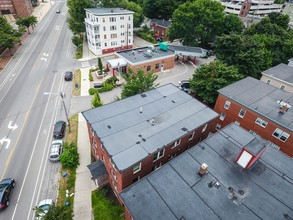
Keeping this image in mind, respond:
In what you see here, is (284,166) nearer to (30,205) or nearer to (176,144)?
(176,144)

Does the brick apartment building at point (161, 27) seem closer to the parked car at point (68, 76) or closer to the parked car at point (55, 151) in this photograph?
the parked car at point (68, 76)

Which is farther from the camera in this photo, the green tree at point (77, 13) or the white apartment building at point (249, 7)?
the white apartment building at point (249, 7)

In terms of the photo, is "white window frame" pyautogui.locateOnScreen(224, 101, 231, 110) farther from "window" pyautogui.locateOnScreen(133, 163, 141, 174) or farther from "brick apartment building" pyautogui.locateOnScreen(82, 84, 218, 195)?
"window" pyautogui.locateOnScreen(133, 163, 141, 174)

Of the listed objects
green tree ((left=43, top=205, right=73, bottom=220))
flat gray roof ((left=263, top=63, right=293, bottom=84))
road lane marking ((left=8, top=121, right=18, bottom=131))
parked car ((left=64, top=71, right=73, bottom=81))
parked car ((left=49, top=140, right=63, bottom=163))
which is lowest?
road lane marking ((left=8, top=121, right=18, bottom=131))

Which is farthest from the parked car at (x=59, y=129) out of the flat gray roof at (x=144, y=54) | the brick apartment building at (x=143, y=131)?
the flat gray roof at (x=144, y=54)

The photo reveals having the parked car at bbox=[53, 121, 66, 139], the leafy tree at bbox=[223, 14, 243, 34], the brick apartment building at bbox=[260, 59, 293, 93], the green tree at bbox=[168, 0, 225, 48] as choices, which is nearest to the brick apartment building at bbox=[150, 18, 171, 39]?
the green tree at bbox=[168, 0, 225, 48]

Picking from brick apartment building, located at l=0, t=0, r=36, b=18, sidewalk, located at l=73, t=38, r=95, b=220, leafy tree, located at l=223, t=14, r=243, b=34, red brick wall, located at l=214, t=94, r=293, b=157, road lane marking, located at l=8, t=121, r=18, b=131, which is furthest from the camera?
brick apartment building, located at l=0, t=0, r=36, b=18
